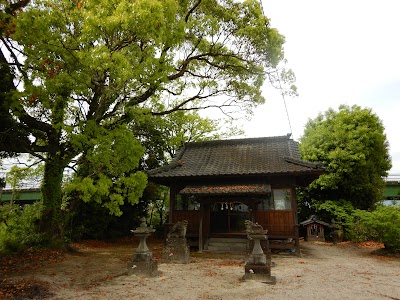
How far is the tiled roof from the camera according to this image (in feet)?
44.1

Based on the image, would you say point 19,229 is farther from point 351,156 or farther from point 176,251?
point 351,156

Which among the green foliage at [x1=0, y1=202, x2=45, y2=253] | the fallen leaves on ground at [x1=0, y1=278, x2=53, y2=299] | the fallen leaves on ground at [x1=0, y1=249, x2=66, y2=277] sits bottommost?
the fallen leaves on ground at [x1=0, y1=278, x2=53, y2=299]

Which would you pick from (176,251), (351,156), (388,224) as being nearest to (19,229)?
(176,251)

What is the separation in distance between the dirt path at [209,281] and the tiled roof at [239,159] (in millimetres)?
4411

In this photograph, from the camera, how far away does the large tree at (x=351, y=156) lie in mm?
20344

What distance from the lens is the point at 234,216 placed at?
15.7m

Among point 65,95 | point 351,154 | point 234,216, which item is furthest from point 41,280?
point 351,154

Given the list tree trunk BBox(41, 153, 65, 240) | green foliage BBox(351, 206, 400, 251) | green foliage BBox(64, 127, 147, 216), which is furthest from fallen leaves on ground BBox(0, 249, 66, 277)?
green foliage BBox(351, 206, 400, 251)

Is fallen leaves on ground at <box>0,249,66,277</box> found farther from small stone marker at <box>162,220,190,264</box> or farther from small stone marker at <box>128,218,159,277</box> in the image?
small stone marker at <box>162,220,190,264</box>

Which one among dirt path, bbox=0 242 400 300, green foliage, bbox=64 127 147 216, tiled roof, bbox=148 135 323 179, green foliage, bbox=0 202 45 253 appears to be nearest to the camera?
dirt path, bbox=0 242 400 300

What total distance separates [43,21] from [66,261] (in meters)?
8.29

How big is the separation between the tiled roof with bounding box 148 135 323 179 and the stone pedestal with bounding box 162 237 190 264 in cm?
392

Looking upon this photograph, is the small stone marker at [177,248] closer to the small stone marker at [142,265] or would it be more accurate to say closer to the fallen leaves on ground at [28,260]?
the small stone marker at [142,265]

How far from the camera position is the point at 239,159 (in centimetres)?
1552
